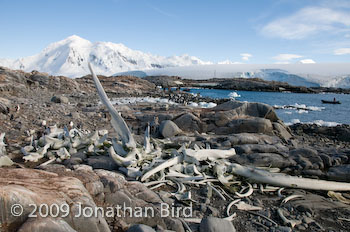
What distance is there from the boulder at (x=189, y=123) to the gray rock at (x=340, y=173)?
4499 mm

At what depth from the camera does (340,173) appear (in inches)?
187

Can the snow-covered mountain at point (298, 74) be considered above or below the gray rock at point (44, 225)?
above

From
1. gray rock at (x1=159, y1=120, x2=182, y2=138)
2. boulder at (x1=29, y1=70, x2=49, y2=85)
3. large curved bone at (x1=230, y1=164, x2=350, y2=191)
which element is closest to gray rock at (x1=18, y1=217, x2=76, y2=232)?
large curved bone at (x1=230, y1=164, x2=350, y2=191)

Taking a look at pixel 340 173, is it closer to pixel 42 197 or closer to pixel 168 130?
pixel 168 130

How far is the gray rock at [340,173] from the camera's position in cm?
470

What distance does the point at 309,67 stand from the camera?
12550 centimetres

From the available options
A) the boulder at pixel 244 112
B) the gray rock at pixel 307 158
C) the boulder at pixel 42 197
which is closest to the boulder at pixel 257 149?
the gray rock at pixel 307 158

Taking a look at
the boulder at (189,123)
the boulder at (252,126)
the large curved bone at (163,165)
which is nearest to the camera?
the large curved bone at (163,165)

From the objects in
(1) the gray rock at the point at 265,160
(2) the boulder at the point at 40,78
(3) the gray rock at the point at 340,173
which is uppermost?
(2) the boulder at the point at 40,78

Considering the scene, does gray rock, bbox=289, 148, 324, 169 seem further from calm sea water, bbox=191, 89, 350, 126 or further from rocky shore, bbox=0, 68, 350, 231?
calm sea water, bbox=191, 89, 350, 126

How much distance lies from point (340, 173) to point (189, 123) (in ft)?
16.3

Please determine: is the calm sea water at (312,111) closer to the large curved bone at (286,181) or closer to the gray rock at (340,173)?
the gray rock at (340,173)

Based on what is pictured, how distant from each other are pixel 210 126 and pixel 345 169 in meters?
4.60

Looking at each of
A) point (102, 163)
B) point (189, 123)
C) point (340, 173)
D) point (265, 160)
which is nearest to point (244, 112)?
point (189, 123)
